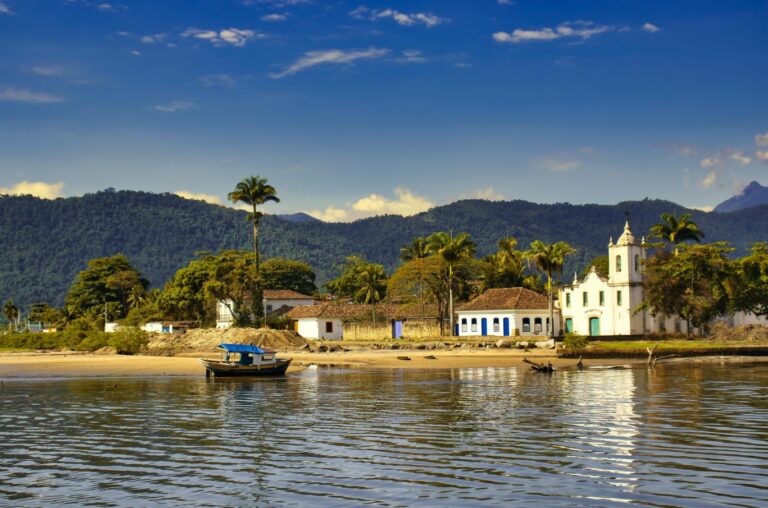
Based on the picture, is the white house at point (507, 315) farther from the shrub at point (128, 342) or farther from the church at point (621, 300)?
the shrub at point (128, 342)

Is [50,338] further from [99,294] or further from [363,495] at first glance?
[363,495]

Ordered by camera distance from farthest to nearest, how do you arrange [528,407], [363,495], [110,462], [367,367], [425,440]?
[367,367]
[528,407]
[425,440]
[110,462]
[363,495]

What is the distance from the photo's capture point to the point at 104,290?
145 meters

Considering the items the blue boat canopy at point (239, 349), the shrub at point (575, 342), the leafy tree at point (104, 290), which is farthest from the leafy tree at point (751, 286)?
the leafy tree at point (104, 290)

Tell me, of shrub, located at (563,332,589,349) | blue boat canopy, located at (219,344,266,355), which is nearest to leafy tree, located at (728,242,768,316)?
shrub, located at (563,332,589,349)

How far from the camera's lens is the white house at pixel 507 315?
88.7 meters

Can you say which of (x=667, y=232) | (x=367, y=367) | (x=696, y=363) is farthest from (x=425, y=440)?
(x=667, y=232)

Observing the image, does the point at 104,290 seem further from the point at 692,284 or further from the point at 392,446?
the point at 392,446

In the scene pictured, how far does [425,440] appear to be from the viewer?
88.7ft

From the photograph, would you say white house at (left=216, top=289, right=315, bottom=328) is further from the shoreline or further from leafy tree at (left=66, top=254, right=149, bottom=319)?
leafy tree at (left=66, top=254, right=149, bottom=319)

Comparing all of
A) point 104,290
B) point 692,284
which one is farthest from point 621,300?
point 104,290

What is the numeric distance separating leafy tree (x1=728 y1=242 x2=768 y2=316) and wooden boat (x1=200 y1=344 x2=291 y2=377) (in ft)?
144

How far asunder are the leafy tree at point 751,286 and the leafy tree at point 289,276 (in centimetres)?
7635

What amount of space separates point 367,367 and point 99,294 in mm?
90623
